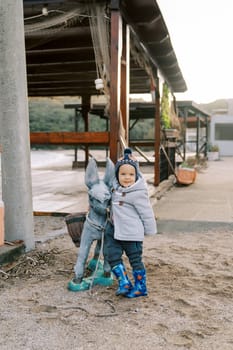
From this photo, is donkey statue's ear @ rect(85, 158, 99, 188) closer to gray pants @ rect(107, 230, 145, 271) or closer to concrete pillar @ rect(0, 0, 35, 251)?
gray pants @ rect(107, 230, 145, 271)

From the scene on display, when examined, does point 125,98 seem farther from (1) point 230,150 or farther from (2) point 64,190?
(1) point 230,150

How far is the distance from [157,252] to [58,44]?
570 cm

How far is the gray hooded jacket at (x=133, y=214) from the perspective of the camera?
3.12 metres

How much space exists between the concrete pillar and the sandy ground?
416mm

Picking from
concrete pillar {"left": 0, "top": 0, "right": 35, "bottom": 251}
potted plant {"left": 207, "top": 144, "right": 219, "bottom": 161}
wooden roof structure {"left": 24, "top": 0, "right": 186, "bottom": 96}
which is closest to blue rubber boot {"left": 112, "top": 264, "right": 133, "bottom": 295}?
concrete pillar {"left": 0, "top": 0, "right": 35, "bottom": 251}

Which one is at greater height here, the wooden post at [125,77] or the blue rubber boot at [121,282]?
the wooden post at [125,77]

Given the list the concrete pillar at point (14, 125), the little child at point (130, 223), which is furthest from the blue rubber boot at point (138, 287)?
the concrete pillar at point (14, 125)

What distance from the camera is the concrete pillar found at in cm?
411

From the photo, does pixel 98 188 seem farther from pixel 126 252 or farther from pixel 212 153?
pixel 212 153

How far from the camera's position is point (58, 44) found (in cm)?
846

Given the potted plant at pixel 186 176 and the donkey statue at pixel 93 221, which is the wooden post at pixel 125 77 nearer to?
the donkey statue at pixel 93 221

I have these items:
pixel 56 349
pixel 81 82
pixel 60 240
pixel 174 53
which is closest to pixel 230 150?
pixel 81 82

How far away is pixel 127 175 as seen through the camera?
3160 mm

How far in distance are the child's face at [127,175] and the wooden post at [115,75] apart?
277 centimetres
